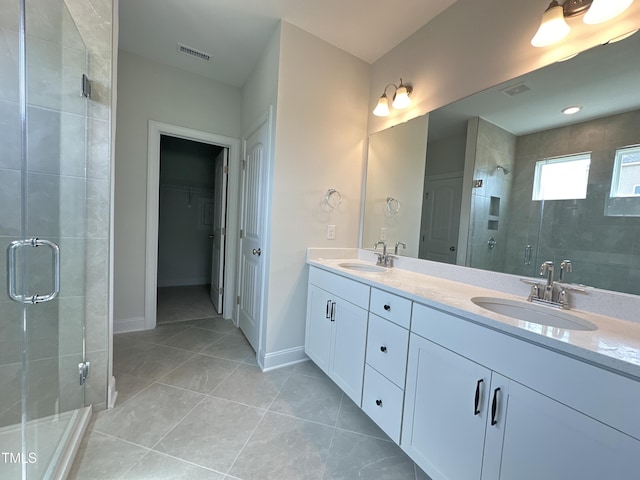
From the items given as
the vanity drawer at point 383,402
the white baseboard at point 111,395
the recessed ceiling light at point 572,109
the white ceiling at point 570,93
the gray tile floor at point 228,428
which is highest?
the white ceiling at point 570,93

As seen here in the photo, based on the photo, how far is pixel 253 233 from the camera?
2416 millimetres

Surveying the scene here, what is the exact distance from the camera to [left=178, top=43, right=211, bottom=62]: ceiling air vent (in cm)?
231

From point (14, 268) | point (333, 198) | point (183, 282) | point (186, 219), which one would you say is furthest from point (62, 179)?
point (183, 282)

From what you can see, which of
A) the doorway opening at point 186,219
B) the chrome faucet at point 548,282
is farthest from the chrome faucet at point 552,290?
the doorway opening at point 186,219

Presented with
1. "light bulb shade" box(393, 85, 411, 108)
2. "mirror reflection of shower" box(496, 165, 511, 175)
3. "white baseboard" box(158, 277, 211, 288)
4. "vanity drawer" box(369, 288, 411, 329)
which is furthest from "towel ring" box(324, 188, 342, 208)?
"white baseboard" box(158, 277, 211, 288)

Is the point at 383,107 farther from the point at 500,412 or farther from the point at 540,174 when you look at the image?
the point at 500,412

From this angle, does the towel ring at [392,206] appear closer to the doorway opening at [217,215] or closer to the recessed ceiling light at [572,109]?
the recessed ceiling light at [572,109]

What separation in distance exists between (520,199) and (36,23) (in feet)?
8.35

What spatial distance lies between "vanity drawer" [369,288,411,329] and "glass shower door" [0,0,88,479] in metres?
1.58

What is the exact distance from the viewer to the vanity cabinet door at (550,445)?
0.66m

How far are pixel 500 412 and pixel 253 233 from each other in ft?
6.81

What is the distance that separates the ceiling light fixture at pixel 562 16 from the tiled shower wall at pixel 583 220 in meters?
0.41

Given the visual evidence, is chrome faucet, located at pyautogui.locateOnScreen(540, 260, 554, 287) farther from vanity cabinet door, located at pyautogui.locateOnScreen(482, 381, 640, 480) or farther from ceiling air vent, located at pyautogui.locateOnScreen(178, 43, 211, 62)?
ceiling air vent, located at pyautogui.locateOnScreen(178, 43, 211, 62)

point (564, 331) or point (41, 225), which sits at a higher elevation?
point (41, 225)
